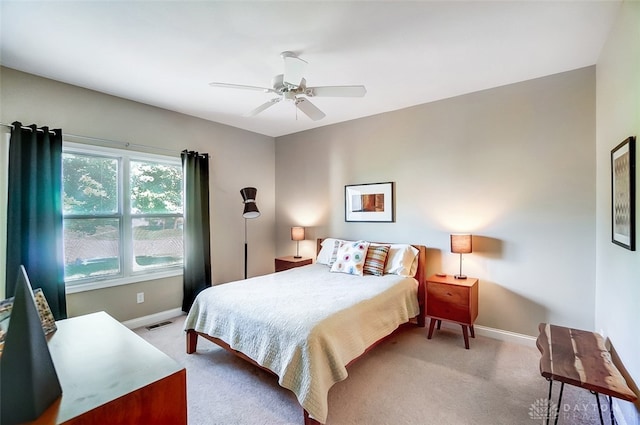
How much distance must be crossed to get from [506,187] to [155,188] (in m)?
4.07

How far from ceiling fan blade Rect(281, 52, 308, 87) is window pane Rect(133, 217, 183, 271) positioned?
8.26 ft

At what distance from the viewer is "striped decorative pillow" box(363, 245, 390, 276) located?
133 inches

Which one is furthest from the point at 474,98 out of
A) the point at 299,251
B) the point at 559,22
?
the point at 299,251

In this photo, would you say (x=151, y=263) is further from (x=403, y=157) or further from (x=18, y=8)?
(x=403, y=157)

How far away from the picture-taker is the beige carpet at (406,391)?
1.93m

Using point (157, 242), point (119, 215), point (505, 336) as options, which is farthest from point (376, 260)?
point (119, 215)

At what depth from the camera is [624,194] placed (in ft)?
5.86

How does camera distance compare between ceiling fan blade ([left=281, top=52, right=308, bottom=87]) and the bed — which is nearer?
the bed

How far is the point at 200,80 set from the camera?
291 centimetres

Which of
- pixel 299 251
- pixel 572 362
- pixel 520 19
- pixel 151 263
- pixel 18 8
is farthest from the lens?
pixel 299 251

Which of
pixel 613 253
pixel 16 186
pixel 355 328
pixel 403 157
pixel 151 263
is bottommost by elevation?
pixel 355 328

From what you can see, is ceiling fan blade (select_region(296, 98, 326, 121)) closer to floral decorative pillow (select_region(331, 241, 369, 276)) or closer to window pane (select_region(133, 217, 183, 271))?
floral decorative pillow (select_region(331, 241, 369, 276))

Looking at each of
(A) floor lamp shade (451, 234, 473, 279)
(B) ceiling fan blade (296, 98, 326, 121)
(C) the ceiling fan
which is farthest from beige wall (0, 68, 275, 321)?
(A) floor lamp shade (451, 234, 473, 279)

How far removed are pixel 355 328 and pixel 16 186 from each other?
318 centimetres
